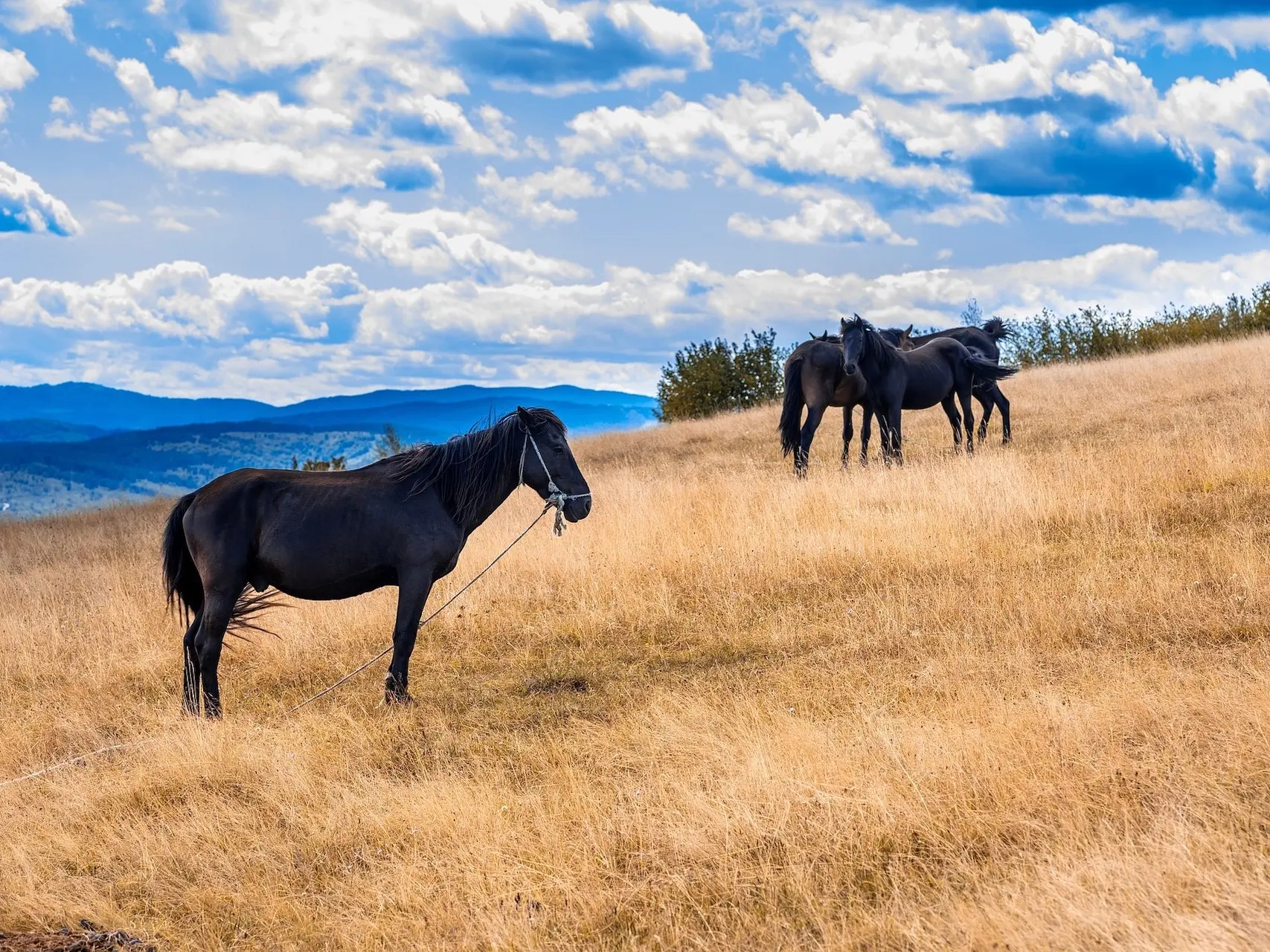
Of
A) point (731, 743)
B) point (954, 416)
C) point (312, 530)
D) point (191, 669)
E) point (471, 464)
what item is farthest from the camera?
point (954, 416)

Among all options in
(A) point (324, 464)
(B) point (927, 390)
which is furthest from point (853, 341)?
(A) point (324, 464)

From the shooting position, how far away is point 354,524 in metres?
6.97

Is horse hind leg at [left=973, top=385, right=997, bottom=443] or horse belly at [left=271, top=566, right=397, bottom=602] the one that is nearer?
horse belly at [left=271, top=566, right=397, bottom=602]

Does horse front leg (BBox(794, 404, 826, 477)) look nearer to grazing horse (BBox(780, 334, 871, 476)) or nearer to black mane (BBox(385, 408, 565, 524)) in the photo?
grazing horse (BBox(780, 334, 871, 476))

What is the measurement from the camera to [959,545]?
9.79m

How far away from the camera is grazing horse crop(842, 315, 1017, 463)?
15742 millimetres

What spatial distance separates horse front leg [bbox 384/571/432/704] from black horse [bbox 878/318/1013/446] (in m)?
13.6

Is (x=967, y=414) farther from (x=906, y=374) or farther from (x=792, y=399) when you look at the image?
(x=792, y=399)

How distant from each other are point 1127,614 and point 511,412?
4916mm

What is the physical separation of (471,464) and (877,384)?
10.6 metres

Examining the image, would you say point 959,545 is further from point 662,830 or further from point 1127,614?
point 662,830

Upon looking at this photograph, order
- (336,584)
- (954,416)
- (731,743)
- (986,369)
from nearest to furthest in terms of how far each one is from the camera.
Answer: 1. (731,743)
2. (336,584)
3. (954,416)
4. (986,369)

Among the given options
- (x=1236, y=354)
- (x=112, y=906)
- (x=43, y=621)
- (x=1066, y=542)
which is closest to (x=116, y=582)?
(x=43, y=621)

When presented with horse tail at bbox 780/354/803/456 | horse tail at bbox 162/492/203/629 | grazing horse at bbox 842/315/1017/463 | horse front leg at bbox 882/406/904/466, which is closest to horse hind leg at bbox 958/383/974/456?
grazing horse at bbox 842/315/1017/463
